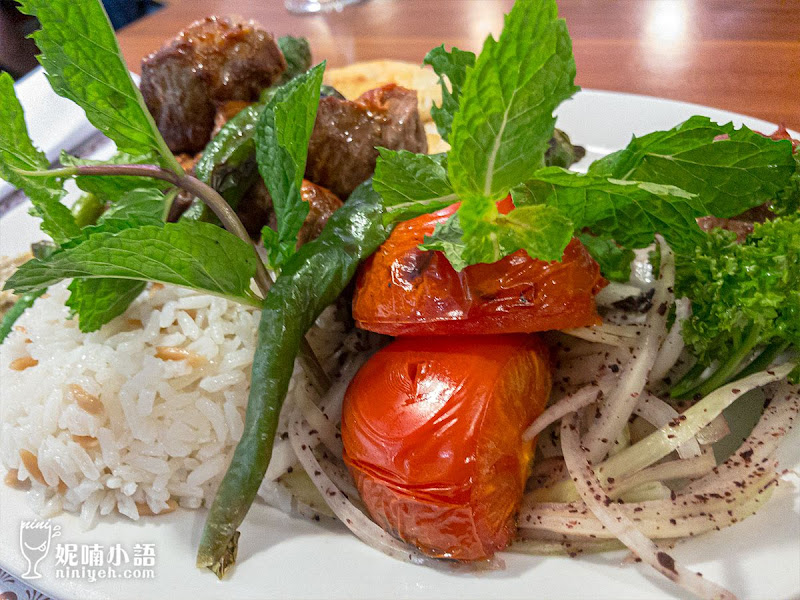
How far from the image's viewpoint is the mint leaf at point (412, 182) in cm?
141

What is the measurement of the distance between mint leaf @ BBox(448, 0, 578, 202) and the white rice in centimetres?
83

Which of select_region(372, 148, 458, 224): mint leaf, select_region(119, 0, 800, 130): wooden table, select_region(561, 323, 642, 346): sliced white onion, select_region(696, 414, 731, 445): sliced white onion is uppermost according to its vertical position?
select_region(372, 148, 458, 224): mint leaf

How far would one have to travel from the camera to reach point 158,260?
1.47 m

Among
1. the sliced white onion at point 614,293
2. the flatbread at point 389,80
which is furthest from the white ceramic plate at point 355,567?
the flatbread at point 389,80

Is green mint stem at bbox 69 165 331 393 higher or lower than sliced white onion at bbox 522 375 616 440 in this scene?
higher

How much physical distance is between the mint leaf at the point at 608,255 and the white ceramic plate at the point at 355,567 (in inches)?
21.2

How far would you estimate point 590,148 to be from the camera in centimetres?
268

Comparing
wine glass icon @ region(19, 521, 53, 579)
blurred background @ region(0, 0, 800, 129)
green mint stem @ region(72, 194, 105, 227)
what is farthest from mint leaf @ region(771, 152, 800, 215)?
green mint stem @ region(72, 194, 105, 227)

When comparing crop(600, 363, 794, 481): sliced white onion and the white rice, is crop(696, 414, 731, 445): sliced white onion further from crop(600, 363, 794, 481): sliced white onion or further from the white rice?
the white rice

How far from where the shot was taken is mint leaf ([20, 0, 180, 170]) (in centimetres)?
143

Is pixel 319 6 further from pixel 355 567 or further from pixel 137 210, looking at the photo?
pixel 355 567

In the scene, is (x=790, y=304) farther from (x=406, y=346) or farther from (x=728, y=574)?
(x=406, y=346)

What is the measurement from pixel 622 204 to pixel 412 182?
45 cm

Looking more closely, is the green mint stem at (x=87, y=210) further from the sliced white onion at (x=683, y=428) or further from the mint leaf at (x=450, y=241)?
the sliced white onion at (x=683, y=428)
